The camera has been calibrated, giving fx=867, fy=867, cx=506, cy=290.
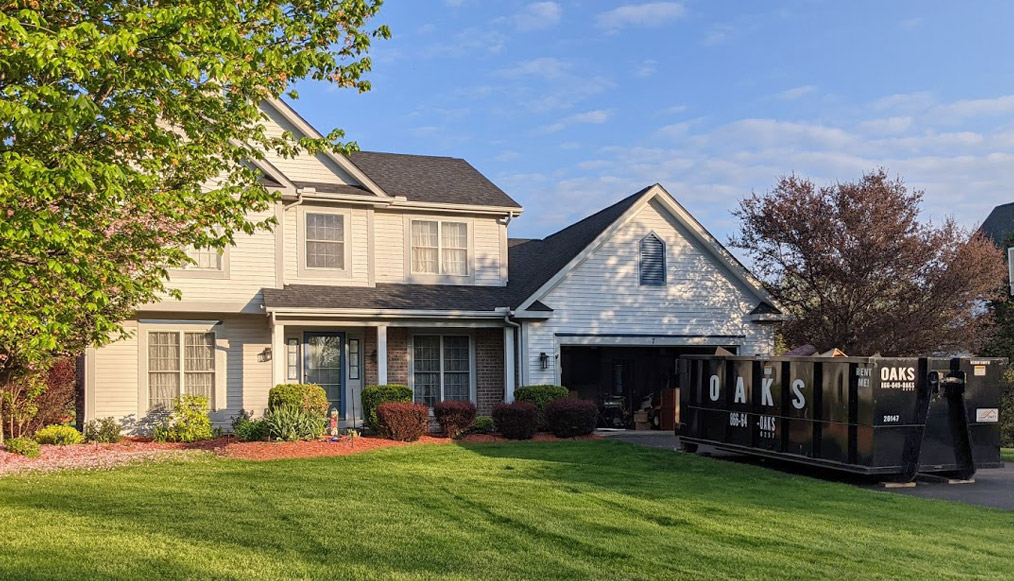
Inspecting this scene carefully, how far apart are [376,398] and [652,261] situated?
7962 millimetres

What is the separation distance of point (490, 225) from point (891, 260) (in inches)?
391

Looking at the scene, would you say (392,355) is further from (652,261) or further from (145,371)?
(652,261)

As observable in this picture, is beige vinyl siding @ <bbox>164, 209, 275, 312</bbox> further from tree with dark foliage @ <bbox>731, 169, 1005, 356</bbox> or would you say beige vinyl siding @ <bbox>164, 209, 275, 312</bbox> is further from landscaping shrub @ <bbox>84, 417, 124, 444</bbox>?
tree with dark foliage @ <bbox>731, 169, 1005, 356</bbox>

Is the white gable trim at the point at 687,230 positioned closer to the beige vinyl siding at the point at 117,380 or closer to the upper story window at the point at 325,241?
the upper story window at the point at 325,241

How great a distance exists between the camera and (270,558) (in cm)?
770

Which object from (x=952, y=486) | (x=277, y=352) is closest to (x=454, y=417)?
(x=277, y=352)

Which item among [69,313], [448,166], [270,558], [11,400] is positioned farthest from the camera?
[448,166]

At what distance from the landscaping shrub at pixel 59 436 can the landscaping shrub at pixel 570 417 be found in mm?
9941

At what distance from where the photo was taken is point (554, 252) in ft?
78.3

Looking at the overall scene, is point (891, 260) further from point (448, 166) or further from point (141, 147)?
point (141, 147)

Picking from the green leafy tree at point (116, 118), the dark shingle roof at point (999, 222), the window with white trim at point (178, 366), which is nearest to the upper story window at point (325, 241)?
the window with white trim at point (178, 366)

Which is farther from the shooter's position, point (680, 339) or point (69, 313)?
point (680, 339)

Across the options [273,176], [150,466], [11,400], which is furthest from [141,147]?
A: [11,400]

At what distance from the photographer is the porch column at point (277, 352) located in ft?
62.4
